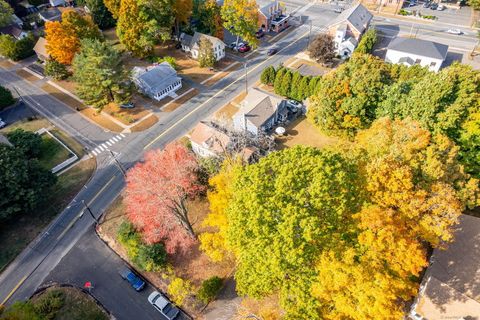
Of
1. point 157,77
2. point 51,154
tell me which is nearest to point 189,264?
point 51,154

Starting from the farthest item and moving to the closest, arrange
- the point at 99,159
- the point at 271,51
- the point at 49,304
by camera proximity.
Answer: the point at 271,51
the point at 99,159
the point at 49,304

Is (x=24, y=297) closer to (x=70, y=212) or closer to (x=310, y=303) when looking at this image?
(x=70, y=212)

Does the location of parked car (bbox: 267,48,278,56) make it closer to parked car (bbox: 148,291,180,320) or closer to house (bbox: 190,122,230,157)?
house (bbox: 190,122,230,157)

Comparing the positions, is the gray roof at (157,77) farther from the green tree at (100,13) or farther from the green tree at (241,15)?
the green tree at (100,13)

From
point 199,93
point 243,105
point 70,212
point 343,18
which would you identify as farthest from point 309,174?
point 343,18

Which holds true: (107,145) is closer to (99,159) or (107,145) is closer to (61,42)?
(99,159)

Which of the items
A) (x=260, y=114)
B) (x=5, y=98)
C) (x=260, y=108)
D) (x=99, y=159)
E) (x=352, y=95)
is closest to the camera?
(x=352, y=95)
